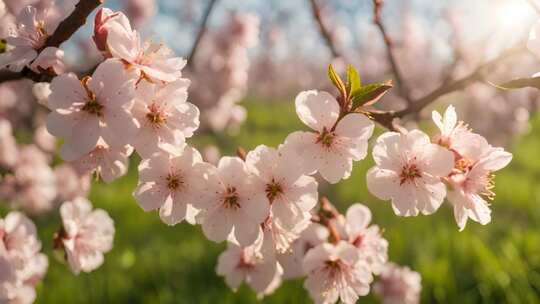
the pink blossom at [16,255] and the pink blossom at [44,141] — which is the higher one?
the pink blossom at [16,255]

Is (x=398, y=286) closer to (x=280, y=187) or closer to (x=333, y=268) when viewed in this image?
(x=333, y=268)

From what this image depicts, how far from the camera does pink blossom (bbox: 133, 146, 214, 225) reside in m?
1.10

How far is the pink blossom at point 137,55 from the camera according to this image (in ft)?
3.29

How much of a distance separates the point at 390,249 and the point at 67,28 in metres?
2.64

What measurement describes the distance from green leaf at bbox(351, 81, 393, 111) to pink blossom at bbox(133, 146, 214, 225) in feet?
1.03

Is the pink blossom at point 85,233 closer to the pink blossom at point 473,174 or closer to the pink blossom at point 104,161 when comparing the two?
the pink blossom at point 104,161

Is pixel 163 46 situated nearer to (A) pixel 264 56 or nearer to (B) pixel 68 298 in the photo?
(B) pixel 68 298

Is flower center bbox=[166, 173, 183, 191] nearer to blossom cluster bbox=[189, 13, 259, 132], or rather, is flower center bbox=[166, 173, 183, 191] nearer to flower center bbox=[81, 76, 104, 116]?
flower center bbox=[81, 76, 104, 116]

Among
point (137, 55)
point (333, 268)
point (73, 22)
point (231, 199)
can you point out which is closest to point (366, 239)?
point (333, 268)

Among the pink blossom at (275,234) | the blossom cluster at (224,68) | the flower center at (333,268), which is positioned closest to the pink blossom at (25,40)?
the pink blossom at (275,234)

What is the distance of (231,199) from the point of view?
112 cm

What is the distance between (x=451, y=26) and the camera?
245 inches

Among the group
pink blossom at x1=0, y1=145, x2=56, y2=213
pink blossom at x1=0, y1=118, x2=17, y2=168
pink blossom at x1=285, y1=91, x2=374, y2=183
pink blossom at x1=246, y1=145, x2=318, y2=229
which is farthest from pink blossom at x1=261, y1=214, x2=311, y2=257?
pink blossom at x1=0, y1=118, x2=17, y2=168

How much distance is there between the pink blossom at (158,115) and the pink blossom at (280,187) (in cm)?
15
